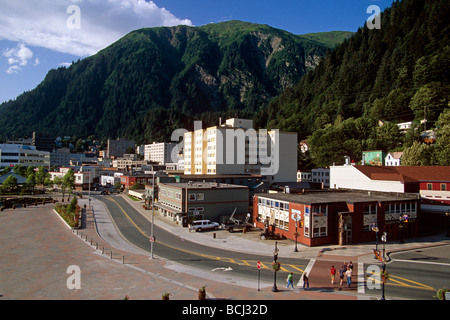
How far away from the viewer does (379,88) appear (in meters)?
123

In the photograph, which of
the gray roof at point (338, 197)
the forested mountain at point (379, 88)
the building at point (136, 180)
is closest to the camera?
the gray roof at point (338, 197)

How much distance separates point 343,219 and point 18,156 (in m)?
139

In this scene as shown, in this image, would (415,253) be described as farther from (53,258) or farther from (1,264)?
(1,264)

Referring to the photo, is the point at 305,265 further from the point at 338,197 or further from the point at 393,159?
the point at 393,159

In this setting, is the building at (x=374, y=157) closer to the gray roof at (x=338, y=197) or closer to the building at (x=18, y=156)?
the gray roof at (x=338, y=197)

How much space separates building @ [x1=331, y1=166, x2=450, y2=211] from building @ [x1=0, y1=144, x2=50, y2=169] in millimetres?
133786

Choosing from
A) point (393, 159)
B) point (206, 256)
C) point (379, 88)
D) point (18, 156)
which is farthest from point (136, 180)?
point (379, 88)

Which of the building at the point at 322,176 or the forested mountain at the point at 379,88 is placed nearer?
the forested mountain at the point at 379,88

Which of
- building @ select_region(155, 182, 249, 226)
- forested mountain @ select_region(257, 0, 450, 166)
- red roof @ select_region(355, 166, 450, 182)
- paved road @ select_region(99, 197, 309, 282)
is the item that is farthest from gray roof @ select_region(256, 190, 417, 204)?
forested mountain @ select_region(257, 0, 450, 166)

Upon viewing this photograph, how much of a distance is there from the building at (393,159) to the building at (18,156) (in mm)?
139792

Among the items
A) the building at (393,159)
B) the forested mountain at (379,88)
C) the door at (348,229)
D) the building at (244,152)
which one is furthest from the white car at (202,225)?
the building at (393,159)

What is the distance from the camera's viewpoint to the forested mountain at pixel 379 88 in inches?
3900

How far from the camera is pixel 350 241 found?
118 feet
